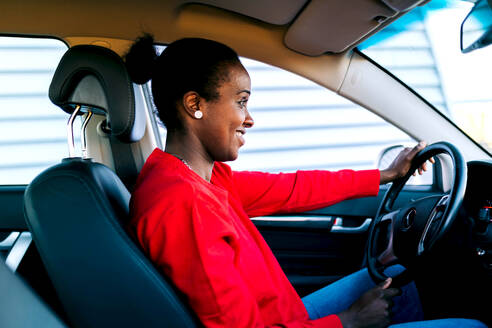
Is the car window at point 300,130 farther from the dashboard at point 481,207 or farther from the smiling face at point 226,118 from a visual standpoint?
the smiling face at point 226,118

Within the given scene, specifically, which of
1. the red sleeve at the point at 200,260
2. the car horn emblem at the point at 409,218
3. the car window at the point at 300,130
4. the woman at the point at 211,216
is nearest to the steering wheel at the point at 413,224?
the car horn emblem at the point at 409,218

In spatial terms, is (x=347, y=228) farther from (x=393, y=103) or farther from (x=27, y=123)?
(x=27, y=123)

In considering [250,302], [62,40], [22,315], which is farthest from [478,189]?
[62,40]

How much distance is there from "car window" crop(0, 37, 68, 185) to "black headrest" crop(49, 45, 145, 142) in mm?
1441

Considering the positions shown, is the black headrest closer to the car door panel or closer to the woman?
A: the woman

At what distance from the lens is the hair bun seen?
1290mm

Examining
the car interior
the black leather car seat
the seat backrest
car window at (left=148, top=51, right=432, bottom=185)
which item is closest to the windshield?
car window at (left=148, top=51, right=432, bottom=185)

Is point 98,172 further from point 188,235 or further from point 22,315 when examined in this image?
point 22,315

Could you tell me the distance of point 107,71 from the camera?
1162 mm

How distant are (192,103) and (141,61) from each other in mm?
249

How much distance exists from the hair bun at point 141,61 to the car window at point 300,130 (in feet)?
6.01

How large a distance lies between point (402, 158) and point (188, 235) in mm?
1086

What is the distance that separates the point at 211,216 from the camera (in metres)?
0.99

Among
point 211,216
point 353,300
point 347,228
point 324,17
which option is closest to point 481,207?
point 353,300
